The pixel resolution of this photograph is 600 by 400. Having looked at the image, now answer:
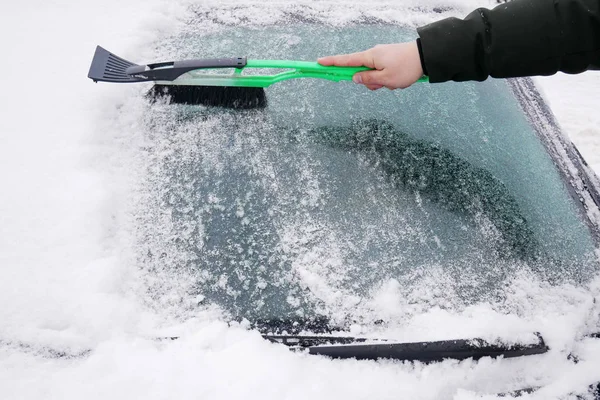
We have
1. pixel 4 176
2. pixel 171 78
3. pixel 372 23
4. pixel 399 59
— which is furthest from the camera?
pixel 372 23

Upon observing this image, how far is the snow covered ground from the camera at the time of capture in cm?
108

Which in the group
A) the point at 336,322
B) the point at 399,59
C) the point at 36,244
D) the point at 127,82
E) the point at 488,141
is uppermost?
the point at 399,59

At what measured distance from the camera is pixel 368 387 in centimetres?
112

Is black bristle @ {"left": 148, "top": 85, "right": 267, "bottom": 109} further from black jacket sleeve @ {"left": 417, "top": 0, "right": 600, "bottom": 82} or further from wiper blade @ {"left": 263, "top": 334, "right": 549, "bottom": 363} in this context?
wiper blade @ {"left": 263, "top": 334, "right": 549, "bottom": 363}

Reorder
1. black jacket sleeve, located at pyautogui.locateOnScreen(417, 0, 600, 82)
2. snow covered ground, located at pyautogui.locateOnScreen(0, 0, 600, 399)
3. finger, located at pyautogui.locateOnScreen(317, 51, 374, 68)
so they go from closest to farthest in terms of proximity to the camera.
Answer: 1. snow covered ground, located at pyautogui.locateOnScreen(0, 0, 600, 399)
2. black jacket sleeve, located at pyautogui.locateOnScreen(417, 0, 600, 82)
3. finger, located at pyautogui.locateOnScreen(317, 51, 374, 68)

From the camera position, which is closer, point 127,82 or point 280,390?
point 280,390

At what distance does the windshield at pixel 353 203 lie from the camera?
1168 millimetres

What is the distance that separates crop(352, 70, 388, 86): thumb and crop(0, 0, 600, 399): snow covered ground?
0.83 metres

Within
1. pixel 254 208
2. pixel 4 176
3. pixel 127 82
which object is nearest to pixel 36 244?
pixel 4 176

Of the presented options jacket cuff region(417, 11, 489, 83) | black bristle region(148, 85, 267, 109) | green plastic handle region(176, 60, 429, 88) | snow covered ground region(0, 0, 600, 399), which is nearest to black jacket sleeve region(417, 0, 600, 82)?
jacket cuff region(417, 11, 489, 83)

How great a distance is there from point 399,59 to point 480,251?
712mm

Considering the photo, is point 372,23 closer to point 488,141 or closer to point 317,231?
point 488,141

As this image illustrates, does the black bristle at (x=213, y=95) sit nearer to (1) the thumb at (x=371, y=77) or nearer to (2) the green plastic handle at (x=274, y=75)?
(2) the green plastic handle at (x=274, y=75)

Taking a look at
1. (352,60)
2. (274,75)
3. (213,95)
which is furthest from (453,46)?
(213,95)
